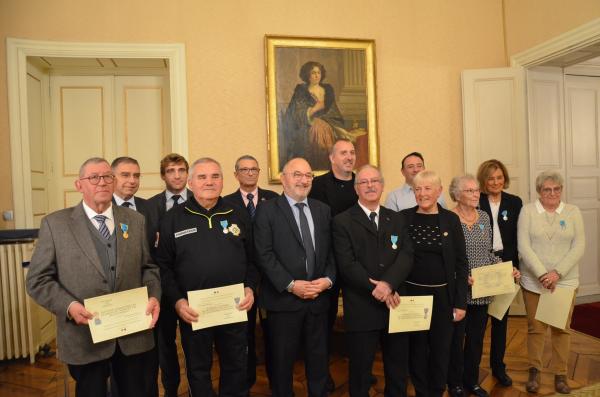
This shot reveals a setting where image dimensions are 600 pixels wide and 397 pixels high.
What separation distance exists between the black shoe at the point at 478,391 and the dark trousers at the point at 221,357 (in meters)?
1.52

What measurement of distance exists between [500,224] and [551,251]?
1.17ft

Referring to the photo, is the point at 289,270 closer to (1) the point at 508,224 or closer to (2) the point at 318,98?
(1) the point at 508,224

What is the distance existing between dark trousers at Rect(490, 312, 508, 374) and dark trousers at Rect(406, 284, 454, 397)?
64cm

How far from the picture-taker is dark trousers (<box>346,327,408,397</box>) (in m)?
2.62

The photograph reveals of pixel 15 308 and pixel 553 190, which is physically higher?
pixel 553 190

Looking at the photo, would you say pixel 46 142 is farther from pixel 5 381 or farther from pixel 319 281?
pixel 319 281

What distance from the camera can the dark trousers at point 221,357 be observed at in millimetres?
2443

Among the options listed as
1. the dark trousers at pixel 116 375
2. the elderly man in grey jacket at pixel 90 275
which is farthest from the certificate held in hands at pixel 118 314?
the dark trousers at pixel 116 375

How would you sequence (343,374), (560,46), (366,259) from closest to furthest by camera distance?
1. (366,259)
2. (343,374)
3. (560,46)

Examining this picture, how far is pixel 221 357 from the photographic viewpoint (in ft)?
8.30

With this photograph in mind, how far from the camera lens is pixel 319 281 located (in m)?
2.55

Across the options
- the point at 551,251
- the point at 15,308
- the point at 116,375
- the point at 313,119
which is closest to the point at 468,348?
the point at 551,251

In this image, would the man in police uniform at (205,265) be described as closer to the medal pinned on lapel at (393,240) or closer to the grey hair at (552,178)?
the medal pinned on lapel at (393,240)

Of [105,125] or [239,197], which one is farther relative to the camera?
[105,125]
